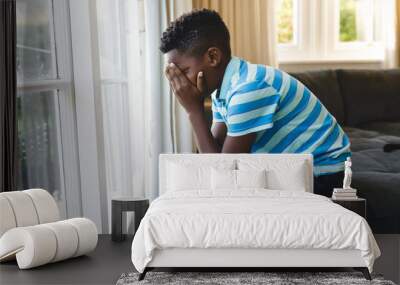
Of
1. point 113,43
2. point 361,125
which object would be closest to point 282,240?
point 113,43

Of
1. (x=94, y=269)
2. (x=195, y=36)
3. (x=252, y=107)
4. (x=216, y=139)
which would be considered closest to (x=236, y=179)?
(x=252, y=107)

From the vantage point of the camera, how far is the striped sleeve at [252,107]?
374 centimetres

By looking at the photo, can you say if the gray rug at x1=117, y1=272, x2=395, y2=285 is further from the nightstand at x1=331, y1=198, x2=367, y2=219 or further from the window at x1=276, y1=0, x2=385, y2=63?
the window at x1=276, y1=0, x2=385, y2=63

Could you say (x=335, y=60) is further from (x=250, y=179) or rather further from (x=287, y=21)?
(x=250, y=179)

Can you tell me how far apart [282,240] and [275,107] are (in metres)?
1.09

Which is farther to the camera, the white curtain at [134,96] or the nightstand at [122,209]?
the white curtain at [134,96]

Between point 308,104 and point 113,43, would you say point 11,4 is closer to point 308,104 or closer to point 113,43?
point 113,43

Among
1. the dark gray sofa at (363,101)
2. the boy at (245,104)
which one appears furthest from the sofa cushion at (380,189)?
the dark gray sofa at (363,101)

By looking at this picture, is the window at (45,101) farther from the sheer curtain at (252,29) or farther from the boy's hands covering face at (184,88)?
the sheer curtain at (252,29)

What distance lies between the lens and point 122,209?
3.69m

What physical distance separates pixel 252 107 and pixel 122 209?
83cm

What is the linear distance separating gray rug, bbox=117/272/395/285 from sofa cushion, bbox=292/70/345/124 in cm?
238

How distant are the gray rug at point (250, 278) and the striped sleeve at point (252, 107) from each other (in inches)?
39.3

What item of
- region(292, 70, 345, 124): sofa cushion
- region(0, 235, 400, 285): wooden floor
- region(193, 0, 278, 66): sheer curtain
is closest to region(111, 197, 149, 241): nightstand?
region(0, 235, 400, 285): wooden floor
